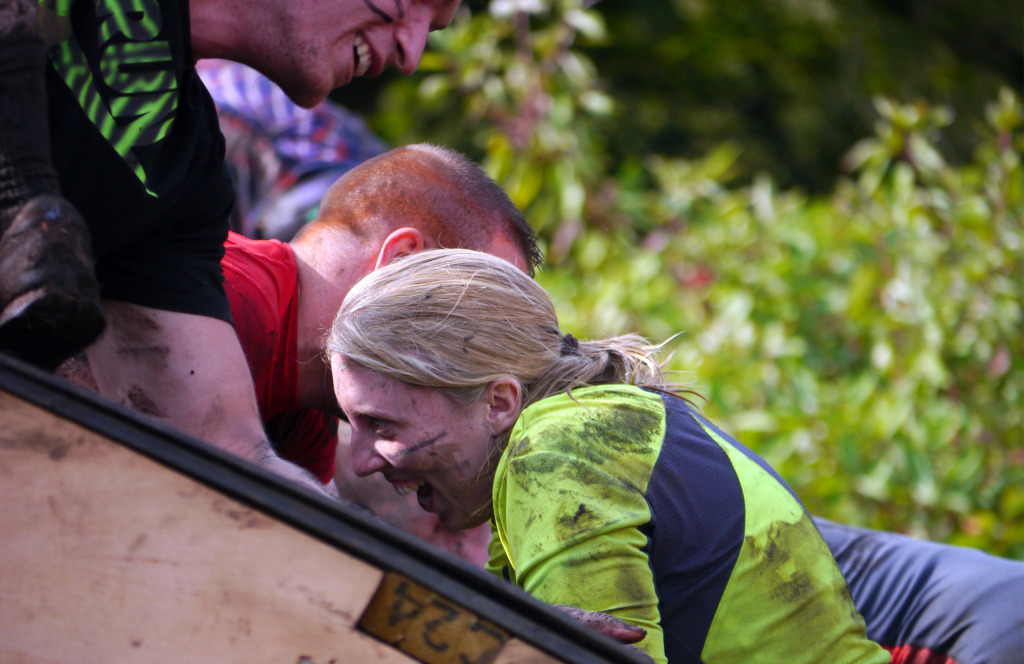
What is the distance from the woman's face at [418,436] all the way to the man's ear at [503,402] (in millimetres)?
13

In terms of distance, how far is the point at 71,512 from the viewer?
971mm

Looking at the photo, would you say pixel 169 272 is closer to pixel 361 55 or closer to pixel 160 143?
pixel 160 143

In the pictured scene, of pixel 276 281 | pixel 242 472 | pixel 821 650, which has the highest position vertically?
pixel 242 472

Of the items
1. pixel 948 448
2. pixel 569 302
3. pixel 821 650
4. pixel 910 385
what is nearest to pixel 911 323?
pixel 910 385

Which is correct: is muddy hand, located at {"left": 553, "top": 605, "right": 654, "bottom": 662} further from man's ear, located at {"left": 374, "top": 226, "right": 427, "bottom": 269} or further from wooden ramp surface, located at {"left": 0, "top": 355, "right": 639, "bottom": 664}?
man's ear, located at {"left": 374, "top": 226, "right": 427, "bottom": 269}

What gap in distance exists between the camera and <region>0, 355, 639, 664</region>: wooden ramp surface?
3.15 ft

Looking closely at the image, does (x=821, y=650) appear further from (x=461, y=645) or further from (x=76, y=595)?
(x=76, y=595)

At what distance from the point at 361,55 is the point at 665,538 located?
0.94m

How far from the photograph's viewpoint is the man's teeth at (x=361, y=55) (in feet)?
5.59

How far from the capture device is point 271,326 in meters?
2.05

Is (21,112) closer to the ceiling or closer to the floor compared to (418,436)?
closer to the ceiling

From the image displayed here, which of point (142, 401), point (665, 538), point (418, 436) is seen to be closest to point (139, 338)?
point (142, 401)

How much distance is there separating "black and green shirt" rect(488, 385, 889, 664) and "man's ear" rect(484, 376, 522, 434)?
0.31 feet

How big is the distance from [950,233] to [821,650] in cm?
277
